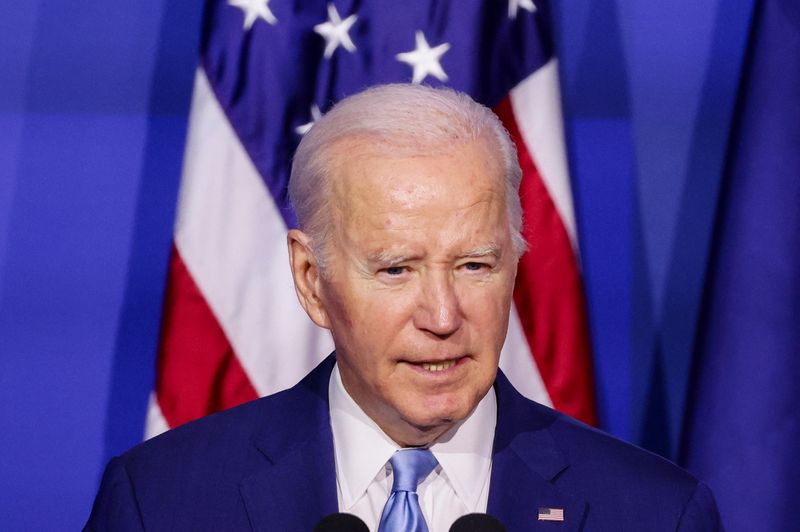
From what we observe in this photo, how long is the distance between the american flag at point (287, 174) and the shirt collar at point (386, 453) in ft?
2.76

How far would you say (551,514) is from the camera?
1943 mm

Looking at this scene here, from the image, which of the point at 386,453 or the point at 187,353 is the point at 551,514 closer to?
the point at 386,453

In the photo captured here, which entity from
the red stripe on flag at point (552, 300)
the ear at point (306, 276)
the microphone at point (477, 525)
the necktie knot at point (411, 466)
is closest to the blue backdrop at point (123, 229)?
the red stripe on flag at point (552, 300)

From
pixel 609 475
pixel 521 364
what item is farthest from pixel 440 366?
pixel 521 364

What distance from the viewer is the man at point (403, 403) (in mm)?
1829

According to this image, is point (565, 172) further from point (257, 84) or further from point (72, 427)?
point (72, 427)

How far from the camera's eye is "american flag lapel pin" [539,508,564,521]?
194 cm

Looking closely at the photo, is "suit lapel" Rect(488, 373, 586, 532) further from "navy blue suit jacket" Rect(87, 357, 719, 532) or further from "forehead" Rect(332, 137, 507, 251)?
"forehead" Rect(332, 137, 507, 251)

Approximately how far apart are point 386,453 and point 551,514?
269 millimetres

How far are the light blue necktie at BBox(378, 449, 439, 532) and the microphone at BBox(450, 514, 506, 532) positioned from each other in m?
0.24

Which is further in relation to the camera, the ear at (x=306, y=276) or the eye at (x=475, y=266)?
the ear at (x=306, y=276)

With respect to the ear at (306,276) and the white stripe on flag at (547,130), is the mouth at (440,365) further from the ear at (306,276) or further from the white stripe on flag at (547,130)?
the white stripe on flag at (547,130)

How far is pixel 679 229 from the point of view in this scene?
3215 millimetres

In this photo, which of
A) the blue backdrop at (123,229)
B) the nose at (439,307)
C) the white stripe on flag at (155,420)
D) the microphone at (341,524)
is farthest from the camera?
the blue backdrop at (123,229)
